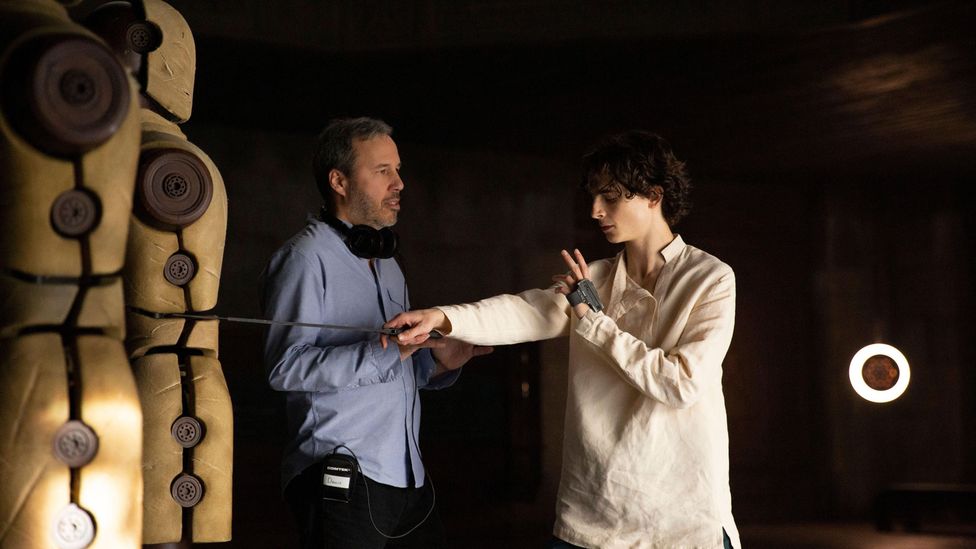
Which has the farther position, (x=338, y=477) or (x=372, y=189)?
(x=372, y=189)

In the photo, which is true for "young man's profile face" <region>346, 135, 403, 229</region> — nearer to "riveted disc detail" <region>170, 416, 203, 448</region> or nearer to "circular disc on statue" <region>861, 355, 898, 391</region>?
"riveted disc detail" <region>170, 416, 203, 448</region>

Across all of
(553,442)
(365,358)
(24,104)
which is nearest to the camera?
(24,104)

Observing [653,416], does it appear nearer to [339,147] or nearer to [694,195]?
[339,147]

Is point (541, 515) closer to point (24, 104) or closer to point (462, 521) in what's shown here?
point (462, 521)

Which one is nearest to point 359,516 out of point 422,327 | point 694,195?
point 422,327

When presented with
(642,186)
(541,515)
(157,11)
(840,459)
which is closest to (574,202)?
(541,515)

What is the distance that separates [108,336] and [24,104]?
0.34 metres

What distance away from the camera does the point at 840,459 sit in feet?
29.1

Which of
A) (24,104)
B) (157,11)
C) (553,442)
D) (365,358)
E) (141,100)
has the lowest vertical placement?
(553,442)

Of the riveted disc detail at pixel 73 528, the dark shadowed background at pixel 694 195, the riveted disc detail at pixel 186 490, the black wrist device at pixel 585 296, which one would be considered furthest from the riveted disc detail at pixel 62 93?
the dark shadowed background at pixel 694 195

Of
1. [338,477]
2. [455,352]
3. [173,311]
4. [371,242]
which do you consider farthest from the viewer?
[455,352]

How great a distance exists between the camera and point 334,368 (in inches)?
90.3

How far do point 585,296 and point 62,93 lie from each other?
1.19 meters

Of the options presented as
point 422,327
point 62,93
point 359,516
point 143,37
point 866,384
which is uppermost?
point 143,37
